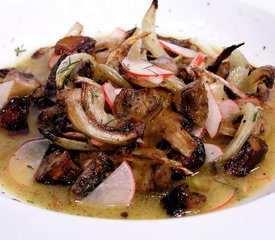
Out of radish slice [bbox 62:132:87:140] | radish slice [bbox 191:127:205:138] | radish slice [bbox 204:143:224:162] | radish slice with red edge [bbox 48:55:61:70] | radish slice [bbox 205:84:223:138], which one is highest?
radish slice [bbox 205:84:223:138]

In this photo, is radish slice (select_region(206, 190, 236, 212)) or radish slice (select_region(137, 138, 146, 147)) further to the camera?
radish slice (select_region(137, 138, 146, 147))

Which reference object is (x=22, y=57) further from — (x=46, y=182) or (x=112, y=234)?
(x=112, y=234)

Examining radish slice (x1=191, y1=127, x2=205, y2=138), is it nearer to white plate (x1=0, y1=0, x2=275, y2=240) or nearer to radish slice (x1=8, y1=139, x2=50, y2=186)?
radish slice (x1=8, y1=139, x2=50, y2=186)

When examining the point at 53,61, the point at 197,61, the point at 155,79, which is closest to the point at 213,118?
the point at 155,79

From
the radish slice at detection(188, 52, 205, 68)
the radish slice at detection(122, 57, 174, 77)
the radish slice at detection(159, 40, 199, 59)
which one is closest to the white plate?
the radish slice at detection(159, 40, 199, 59)

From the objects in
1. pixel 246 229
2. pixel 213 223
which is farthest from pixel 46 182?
pixel 246 229

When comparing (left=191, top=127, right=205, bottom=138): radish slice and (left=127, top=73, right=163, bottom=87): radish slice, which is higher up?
(left=127, top=73, right=163, bottom=87): radish slice

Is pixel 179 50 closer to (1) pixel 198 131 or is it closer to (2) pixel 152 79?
(2) pixel 152 79
